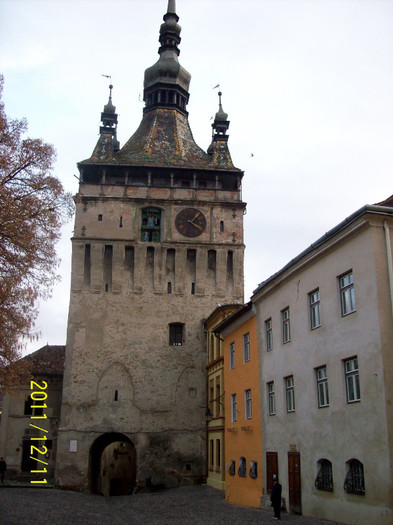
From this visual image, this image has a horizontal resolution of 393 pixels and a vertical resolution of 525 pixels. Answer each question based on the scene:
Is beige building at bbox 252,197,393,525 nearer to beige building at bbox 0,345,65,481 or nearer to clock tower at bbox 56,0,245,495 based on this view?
clock tower at bbox 56,0,245,495

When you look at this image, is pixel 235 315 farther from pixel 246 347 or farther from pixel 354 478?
pixel 354 478

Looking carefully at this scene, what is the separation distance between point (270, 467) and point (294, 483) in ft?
7.63

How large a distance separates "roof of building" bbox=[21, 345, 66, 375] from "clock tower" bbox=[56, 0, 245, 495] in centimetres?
500

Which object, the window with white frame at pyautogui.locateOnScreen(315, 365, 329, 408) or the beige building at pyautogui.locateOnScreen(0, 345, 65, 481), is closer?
the window with white frame at pyautogui.locateOnScreen(315, 365, 329, 408)

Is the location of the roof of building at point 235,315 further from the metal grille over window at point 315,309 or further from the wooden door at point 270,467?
the wooden door at point 270,467

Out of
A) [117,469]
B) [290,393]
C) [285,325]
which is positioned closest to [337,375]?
[290,393]

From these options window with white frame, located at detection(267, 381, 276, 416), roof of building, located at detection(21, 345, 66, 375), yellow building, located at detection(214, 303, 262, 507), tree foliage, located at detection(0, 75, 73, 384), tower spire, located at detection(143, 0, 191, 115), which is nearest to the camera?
tree foliage, located at detection(0, 75, 73, 384)

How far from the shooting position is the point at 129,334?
32.6 m

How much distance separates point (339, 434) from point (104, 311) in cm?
2053

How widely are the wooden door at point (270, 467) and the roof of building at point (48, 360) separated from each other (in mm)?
19729

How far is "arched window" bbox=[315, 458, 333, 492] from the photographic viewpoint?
582 inches

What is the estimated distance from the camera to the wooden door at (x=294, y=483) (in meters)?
16.6

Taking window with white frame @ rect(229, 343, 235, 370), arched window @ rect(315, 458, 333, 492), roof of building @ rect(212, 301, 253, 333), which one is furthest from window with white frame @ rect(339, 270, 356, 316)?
window with white frame @ rect(229, 343, 235, 370)

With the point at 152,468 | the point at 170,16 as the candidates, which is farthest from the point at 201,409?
the point at 170,16
